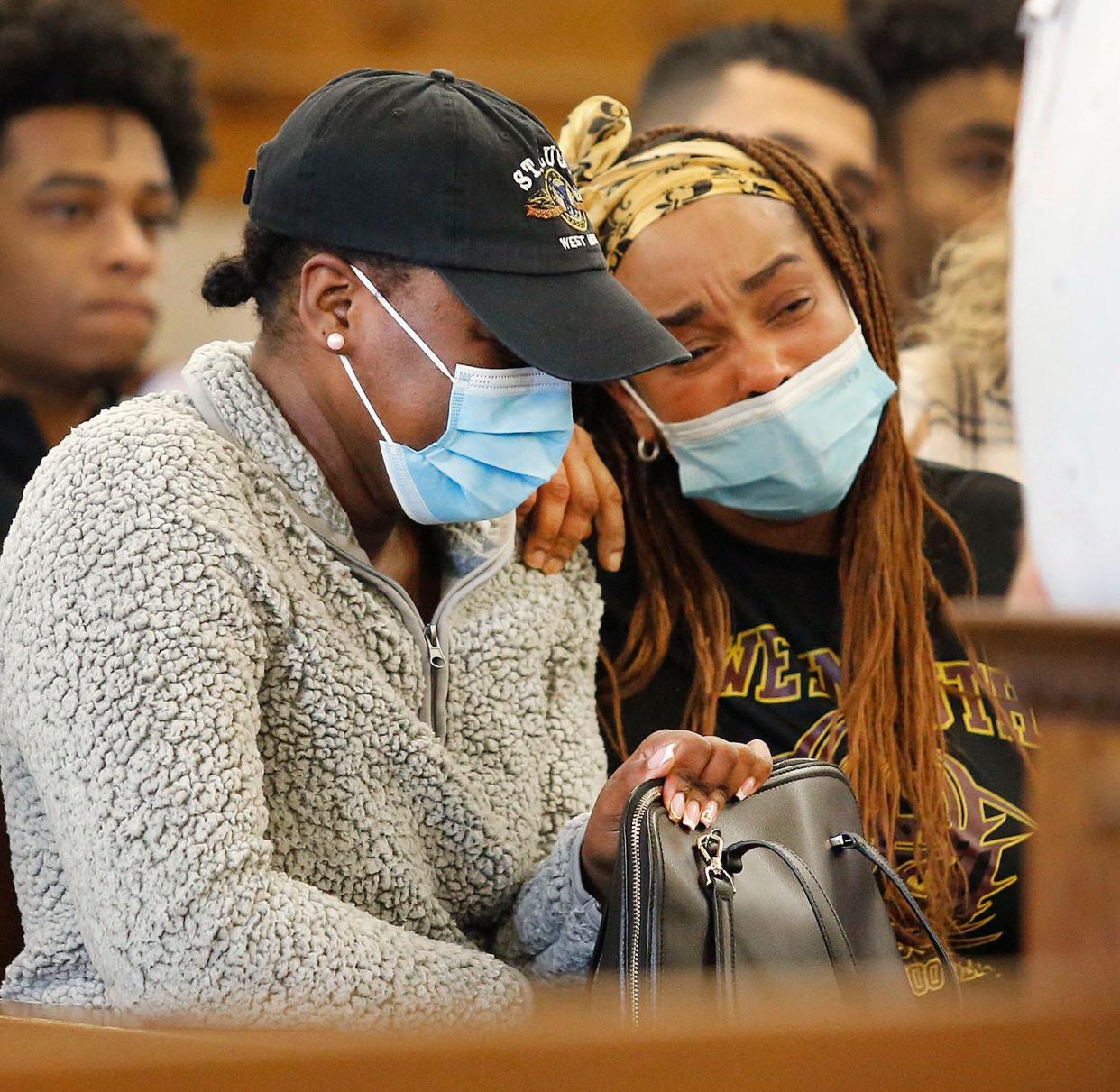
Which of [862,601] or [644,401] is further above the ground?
[644,401]

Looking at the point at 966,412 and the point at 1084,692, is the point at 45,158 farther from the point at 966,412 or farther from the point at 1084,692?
the point at 1084,692

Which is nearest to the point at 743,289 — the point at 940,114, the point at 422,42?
the point at 940,114

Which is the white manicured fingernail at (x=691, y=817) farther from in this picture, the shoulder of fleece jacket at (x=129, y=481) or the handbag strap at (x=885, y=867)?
the shoulder of fleece jacket at (x=129, y=481)

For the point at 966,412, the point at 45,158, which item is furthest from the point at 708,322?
the point at 45,158

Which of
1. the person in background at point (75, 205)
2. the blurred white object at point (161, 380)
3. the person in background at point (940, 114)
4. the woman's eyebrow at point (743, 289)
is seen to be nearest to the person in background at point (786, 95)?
the person in background at point (940, 114)

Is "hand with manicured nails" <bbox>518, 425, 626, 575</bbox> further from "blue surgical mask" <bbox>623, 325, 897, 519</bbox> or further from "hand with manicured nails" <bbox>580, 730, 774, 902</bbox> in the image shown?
"hand with manicured nails" <bbox>580, 730, 774, 902</bbox>

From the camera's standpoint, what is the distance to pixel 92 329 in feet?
9.20

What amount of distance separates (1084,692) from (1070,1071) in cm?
20

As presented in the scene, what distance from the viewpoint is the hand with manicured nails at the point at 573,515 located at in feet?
5.81

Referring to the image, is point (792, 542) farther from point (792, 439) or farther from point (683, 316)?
point (683, 316)

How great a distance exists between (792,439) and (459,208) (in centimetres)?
55

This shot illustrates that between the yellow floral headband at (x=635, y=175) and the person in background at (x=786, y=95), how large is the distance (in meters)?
1.20

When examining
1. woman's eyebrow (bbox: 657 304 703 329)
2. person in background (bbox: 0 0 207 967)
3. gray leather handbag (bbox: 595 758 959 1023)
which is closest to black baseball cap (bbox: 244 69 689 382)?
woman's eyebrow (bbox: 657 304 703 329)

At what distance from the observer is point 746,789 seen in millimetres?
1510
